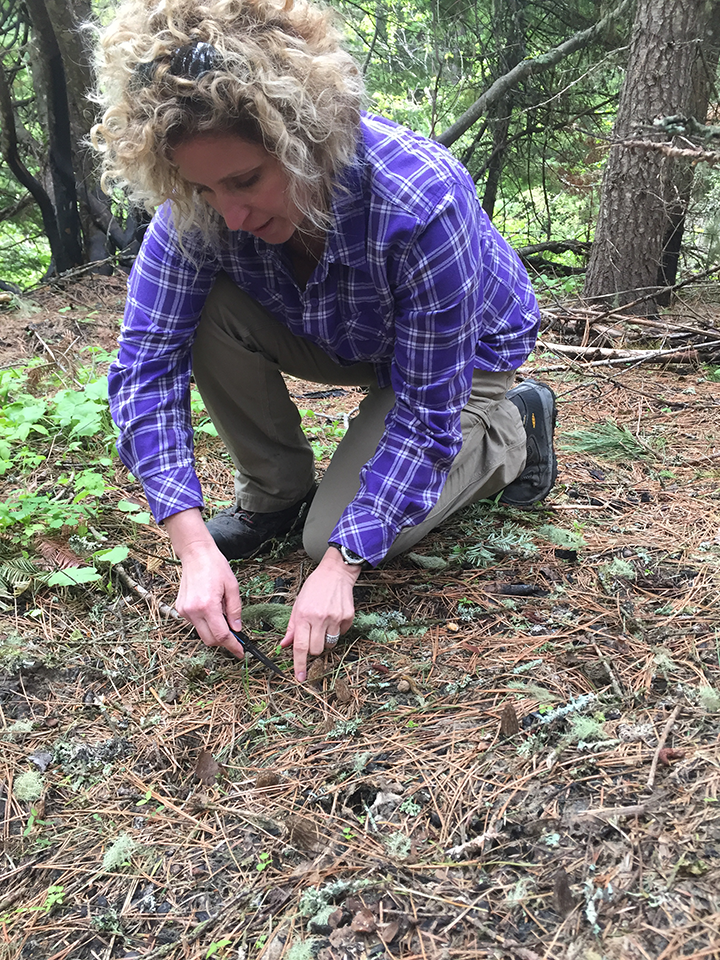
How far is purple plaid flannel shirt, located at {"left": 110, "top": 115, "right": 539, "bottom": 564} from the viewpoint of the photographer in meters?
1.49

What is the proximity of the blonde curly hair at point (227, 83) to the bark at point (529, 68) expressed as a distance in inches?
172

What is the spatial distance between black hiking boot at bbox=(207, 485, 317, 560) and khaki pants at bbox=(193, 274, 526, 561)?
3cm

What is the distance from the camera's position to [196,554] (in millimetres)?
1594

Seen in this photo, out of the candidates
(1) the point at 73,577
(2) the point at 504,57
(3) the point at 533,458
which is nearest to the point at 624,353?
(3) the point at 533,458

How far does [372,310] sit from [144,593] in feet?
3.25

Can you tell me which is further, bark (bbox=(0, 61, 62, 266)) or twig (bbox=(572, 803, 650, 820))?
bark (bbox=(0, 61, 62, 266))

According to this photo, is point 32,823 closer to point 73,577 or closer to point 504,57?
point 73,577

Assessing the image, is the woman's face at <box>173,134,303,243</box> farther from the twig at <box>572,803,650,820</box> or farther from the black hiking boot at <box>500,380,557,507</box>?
the twig at <box>572,803,650,820</box>

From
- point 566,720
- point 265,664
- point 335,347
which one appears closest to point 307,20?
point 335,347

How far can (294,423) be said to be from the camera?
2.17 metres

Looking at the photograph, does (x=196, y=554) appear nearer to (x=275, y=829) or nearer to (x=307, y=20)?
(x=275, y=829)

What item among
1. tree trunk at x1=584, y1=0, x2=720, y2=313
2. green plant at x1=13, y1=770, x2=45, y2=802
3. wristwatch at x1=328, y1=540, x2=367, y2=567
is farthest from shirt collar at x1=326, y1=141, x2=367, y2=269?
tree trunk at x1=584, y1=0, x2=720, y2=313

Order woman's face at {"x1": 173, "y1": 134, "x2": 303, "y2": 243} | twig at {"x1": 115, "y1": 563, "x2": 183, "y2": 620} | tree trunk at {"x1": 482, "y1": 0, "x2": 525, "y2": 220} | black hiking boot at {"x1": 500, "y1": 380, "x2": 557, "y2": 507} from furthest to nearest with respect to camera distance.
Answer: tree trunk at {"x1": 482, "y1": 0, "x2": 525, "y2": 220} → black hiking boot at {"x1": 500, "y1": 380, "x2": 557, "y2": 507} → twig at {"x1": 115, "y1": 563, "x2": 183, "y2": 620} → woman's face at {"x1": 173, "y1": 134, "x2": 303, "y2": 243}

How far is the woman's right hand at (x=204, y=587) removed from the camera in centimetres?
151
